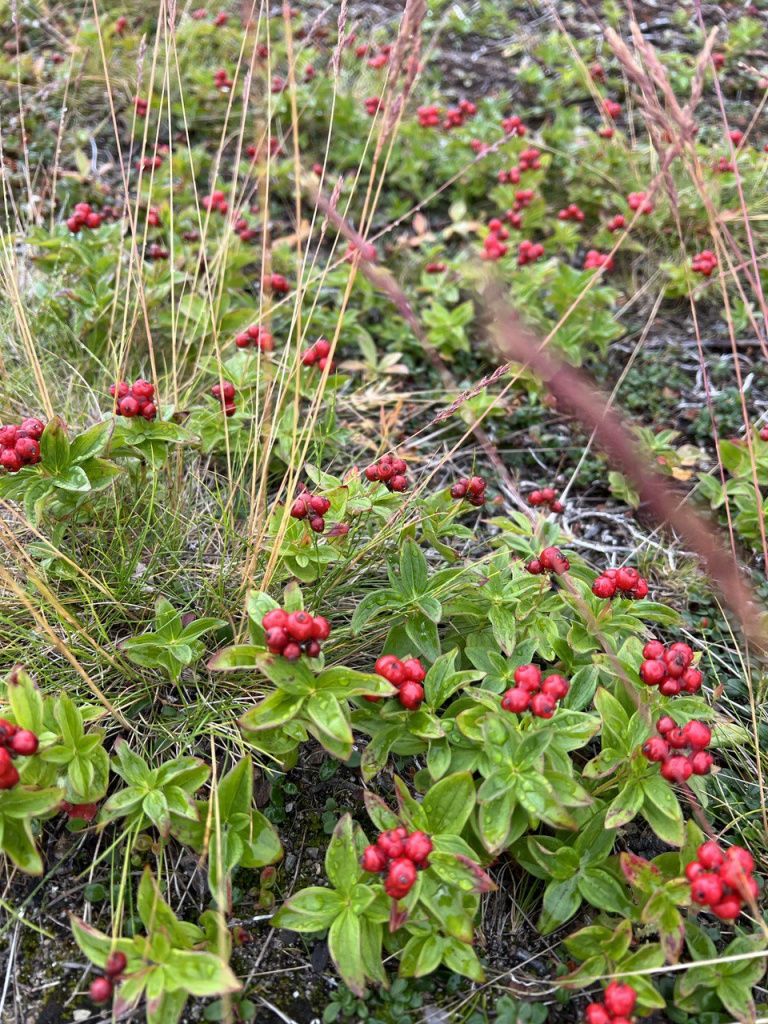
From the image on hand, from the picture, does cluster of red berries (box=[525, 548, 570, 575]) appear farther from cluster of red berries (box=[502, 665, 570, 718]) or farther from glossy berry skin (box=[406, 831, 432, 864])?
glossy berry skin (box=[406, 831, 432, 864])

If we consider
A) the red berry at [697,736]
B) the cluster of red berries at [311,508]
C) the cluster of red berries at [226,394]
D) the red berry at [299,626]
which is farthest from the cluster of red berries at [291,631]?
the cluster of red berries at [226,394]

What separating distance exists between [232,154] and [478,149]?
5.19 feet

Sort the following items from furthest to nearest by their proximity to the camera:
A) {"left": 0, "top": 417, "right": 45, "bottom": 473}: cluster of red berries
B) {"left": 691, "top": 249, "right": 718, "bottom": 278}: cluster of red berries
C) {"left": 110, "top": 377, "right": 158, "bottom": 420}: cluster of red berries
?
{"left": 691, "top": 249, "right": 718, "bottom": 278}: cluster of red berries < {"left": 110, "top": 377, "right": 158, "bottom": 420}: cluster of red berries < {"left": 0, "top": 417, "right": 45, "bottom": 473}: cluster of red berries

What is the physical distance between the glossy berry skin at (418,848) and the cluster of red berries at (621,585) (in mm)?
813

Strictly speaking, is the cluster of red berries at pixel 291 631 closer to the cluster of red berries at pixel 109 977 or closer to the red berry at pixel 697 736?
the cluster of red berries at pixel 109 977

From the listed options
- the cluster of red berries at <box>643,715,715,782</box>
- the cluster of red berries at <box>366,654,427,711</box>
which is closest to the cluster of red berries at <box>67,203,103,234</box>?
the cluster of red berries at <box>366,654,427,711</box>

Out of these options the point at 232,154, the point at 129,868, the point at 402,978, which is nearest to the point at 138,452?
the point at 129,868

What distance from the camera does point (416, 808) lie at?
6.56 ft

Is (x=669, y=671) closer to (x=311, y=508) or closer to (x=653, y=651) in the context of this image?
(x=653, y=651)

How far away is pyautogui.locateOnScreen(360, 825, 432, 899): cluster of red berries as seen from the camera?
1.76m

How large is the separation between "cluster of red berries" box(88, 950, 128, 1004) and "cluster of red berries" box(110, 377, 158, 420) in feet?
4.40

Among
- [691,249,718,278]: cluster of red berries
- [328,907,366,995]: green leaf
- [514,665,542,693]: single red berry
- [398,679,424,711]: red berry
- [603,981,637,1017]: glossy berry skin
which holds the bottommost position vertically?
[328,907,366,995]: green leaf

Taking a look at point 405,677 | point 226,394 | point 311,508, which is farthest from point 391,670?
point 226,394

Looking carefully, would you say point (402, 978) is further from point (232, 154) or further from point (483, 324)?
point (232, 154)
